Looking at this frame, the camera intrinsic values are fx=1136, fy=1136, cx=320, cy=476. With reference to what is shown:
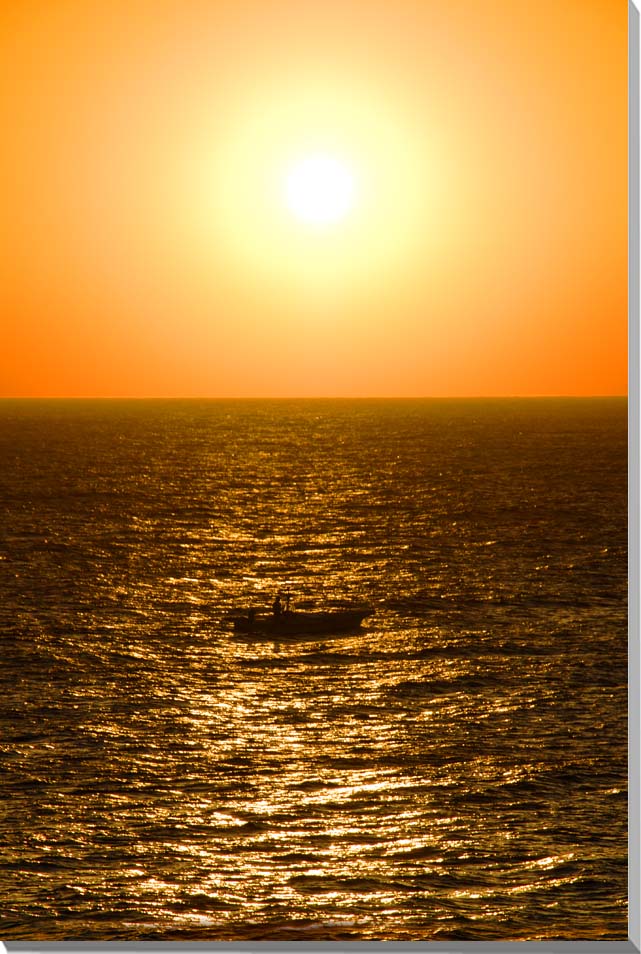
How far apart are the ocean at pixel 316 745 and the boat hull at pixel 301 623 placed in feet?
3.94

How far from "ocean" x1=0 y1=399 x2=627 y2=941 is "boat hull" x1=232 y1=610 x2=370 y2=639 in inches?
47.2

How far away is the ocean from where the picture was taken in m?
34.8

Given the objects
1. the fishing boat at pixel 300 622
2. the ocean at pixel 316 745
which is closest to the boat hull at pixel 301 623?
the fishing boat at pixel 300 622

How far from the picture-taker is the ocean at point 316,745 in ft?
114

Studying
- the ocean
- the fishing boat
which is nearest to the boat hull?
the fishing boat

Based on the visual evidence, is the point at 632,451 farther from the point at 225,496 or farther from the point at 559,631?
the point at 225,496

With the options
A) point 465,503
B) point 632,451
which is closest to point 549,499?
point 465,503

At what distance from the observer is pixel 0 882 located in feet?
120

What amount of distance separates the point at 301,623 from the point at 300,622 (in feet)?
0.39

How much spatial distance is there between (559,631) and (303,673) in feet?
61.8

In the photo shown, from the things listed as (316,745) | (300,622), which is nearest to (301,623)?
(300,622)

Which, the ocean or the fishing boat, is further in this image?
the fishing boat

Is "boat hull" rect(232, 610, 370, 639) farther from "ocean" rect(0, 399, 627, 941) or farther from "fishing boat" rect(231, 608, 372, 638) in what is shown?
"ocean" rect(0, 399, 627, 941)

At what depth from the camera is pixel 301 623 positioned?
7706cm
